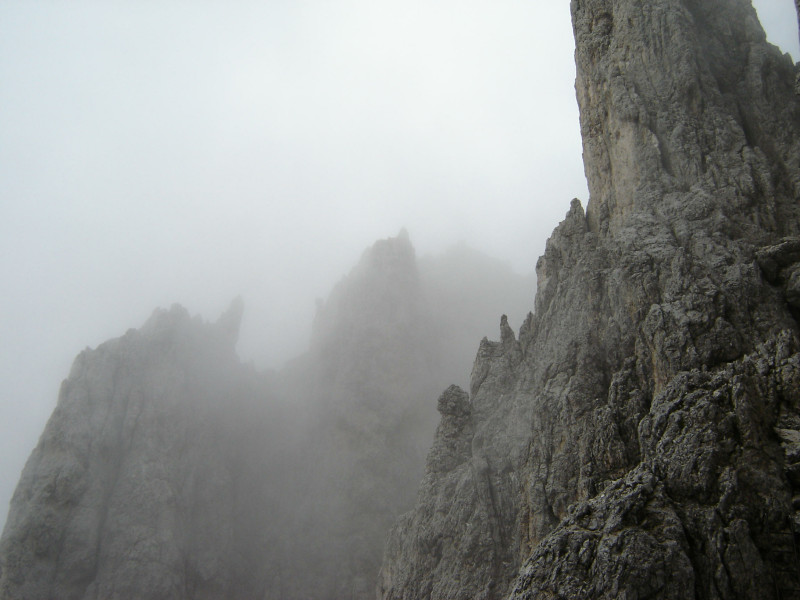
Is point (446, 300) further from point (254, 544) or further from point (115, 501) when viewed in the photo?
point (115, 501)

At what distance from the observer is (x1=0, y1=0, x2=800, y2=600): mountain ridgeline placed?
14898mm

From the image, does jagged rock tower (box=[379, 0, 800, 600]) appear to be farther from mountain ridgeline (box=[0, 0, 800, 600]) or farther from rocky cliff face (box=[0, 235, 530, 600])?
rocky cliff face (box=[0, 235, 530, 600])

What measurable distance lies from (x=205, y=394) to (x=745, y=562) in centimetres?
5733

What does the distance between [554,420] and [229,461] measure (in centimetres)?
4251

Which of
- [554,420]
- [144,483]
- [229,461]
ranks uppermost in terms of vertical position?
[229,461]

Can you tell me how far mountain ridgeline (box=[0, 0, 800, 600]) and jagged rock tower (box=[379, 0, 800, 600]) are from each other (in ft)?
0.33

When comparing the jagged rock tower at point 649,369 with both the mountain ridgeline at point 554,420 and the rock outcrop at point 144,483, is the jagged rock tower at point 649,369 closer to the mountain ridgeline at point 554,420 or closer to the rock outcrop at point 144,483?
the mountain ridgeline at point 554,420

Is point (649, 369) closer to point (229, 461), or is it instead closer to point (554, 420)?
point (554, 420)

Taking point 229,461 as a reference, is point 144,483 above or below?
below

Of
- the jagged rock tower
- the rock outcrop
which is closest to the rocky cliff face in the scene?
the rock outcrop

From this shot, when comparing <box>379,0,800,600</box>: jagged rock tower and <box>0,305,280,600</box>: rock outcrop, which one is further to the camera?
<box>0,305,280,600</box>: rock outcrop

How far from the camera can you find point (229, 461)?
192ft

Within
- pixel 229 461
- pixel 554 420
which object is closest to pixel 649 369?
pixel 554 420

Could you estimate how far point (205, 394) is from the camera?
6159 centimetres
